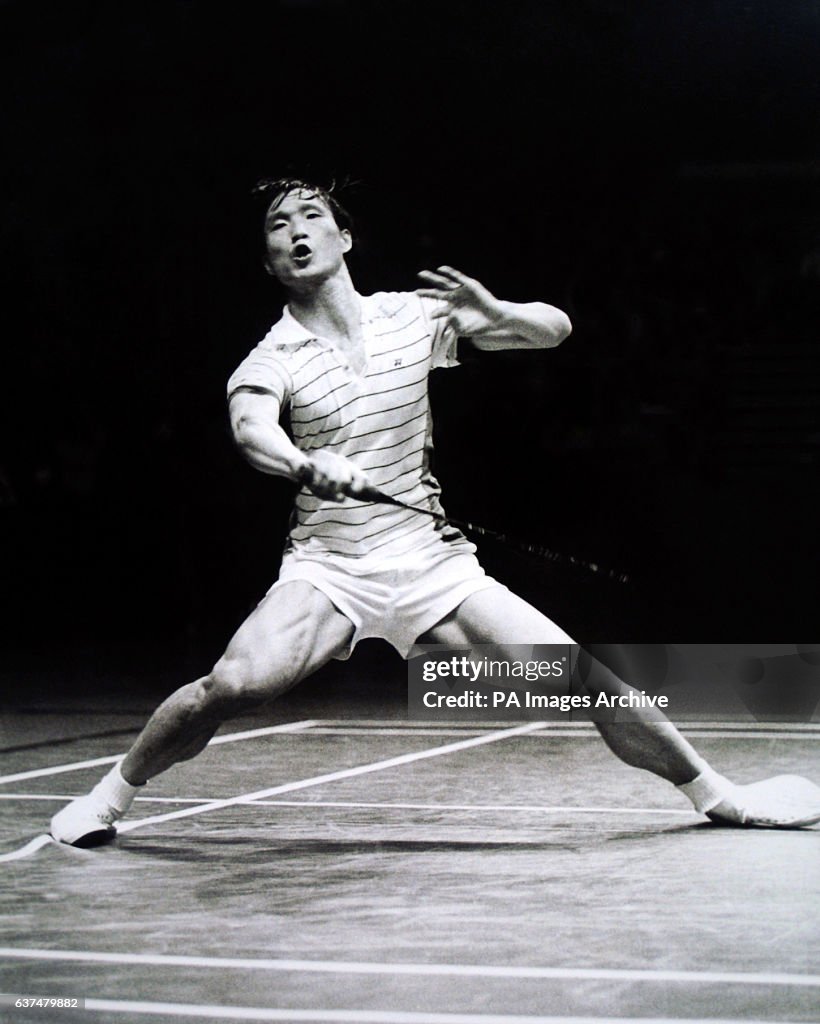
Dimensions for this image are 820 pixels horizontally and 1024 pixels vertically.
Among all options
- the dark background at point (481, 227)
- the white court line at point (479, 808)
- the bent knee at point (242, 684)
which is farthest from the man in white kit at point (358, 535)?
the white court line at point (479, 808)

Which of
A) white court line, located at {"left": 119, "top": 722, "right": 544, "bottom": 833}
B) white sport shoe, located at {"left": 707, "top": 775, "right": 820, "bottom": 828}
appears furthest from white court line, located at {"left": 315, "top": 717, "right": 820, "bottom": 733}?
white sport shoe, located at {"left": 707, "top": 775, "right": 820, "bottom": 828}

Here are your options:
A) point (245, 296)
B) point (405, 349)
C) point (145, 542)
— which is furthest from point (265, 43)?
point (145, 542)

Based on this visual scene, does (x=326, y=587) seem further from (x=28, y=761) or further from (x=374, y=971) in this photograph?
(x=28, y=761)

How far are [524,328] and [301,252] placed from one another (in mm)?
560

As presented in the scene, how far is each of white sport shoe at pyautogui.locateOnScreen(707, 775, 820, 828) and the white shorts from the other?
76cm

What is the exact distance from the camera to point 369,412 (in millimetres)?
3756

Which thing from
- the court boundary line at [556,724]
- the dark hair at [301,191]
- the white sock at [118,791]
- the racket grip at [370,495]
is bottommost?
the court boundary line at [556,724]

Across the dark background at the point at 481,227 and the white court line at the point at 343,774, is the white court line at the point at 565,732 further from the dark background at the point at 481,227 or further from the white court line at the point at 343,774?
the dark background at the point at 481,227

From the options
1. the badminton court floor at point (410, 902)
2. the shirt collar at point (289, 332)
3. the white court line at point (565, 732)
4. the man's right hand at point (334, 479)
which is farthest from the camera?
the white court line at point (565, 732)

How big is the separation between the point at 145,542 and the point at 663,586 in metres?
1.90

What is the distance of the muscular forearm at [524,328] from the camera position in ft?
12.4

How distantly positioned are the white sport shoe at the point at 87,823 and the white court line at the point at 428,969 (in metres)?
0.74

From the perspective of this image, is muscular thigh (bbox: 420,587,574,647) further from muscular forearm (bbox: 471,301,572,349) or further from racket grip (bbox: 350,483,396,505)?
muscular forearm (bbox: 471,301,572,349)

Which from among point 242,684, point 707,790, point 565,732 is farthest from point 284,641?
point 565,732
